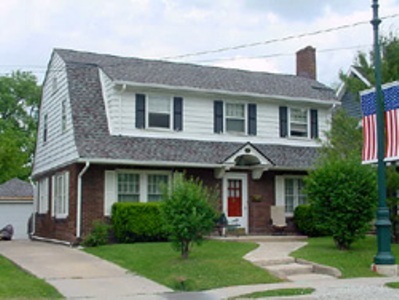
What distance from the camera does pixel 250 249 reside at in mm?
18219

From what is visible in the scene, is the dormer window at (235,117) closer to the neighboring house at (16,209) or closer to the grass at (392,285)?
the grass at (392,285)

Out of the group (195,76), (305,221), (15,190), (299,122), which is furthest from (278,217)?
(15,190)

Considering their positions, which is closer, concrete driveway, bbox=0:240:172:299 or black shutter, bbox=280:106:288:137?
concrete driveway, bbox=0:240:172:299

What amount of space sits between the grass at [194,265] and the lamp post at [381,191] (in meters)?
2.74

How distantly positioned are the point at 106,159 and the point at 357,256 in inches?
356

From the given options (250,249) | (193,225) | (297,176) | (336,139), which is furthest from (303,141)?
(193,225)

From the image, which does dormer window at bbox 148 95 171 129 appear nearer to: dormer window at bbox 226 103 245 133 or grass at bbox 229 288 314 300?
dormer window at bbox 226 103 245 133

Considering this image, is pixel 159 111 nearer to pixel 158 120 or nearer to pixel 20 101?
pixel 158 120

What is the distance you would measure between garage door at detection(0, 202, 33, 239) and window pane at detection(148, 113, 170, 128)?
14.8m

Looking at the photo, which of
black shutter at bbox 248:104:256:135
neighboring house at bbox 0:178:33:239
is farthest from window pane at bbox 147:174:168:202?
neighboring house at bbox 0:178:33:239

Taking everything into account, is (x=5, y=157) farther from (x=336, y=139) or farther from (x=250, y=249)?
(x=336, y=139)

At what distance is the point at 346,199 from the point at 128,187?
853 cm

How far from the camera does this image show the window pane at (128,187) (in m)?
22.5

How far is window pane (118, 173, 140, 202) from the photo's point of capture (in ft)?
73.9
